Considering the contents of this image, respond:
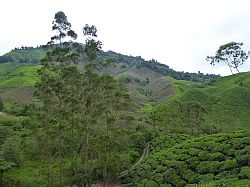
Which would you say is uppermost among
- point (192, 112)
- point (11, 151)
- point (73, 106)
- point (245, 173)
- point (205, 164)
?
point (73, 106)

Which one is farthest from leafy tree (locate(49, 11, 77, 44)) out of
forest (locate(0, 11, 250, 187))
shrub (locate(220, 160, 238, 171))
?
shrub (locate(220, 160, 238, 171))

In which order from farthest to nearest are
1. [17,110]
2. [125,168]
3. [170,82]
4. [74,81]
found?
[170,82] → [17,110] → [125,168] → [74,81]

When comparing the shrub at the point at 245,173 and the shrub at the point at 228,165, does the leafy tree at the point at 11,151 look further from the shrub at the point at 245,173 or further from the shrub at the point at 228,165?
the shrub at the point at 245,173

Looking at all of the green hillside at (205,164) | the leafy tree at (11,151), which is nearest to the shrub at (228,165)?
the green hillside at (205,164)

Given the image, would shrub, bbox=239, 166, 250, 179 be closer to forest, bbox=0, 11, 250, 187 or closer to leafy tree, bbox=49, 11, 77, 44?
forest, bbox=0, 11, 250, 187

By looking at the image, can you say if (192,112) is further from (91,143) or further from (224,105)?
(91,143)

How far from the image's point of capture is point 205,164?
31750mm

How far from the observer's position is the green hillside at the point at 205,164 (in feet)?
90.8

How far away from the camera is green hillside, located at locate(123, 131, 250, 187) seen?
90.8 feet

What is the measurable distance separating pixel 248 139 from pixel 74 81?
22.8m

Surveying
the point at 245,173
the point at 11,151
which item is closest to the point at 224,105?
the point at 11,151

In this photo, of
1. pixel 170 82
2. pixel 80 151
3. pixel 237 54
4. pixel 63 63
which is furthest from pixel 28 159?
pixel 170 82

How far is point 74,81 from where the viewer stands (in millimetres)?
44844

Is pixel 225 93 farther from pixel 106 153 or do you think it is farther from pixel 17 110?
pixel 106 153
